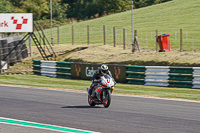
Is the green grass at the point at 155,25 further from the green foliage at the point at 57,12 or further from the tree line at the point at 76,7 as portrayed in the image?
the green foliage at the point at 57,12

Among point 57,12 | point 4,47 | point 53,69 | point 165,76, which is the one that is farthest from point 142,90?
point 57,12

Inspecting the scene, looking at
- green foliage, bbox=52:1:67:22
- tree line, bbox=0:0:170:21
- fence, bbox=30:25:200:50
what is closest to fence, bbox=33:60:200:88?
fence, bbox=30:25:200:50

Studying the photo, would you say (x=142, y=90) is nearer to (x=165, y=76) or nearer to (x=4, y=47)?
(x=165, y=76)

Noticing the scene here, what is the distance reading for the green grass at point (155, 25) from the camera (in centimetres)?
4577

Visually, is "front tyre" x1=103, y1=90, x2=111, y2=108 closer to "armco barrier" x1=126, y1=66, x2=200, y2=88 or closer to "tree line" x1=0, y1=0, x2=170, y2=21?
"armco barrier" x1=126, y1=66, x2=200, y2=88

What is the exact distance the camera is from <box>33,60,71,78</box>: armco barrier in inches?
1158

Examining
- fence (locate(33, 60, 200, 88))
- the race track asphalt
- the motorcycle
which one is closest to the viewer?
the race track asphalt

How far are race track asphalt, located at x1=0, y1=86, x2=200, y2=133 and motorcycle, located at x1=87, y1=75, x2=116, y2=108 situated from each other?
0.28 metres

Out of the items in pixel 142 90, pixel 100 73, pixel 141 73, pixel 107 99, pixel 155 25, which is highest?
pixel 155 25

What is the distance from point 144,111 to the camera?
41.3 feet

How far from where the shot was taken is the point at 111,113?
12172 millimetres

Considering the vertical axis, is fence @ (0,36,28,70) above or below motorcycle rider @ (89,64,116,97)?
above

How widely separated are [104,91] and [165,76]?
10395 millimetres

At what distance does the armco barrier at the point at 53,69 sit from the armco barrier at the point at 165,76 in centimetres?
585
